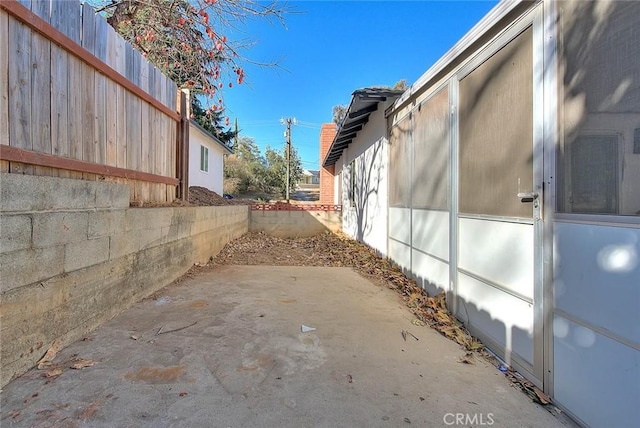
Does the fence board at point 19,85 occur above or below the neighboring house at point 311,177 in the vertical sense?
below

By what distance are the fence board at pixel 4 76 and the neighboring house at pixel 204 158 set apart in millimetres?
8545

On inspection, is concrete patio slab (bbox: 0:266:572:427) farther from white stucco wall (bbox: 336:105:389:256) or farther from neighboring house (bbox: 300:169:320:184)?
neighboring house (bbox: 300:169:320:184)

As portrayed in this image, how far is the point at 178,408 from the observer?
6.69ft

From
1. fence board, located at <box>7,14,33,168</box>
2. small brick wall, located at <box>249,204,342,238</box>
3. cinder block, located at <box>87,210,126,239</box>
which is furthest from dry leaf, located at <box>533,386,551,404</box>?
small brick wall, located at <box>249,204,342,238</box>

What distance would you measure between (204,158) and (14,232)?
11.8 meters

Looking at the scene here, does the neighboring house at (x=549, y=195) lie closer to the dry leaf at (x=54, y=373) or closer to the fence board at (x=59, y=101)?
the dry leaf at (x=54, y=373)

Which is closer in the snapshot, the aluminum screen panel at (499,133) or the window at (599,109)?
the window at (599,109)

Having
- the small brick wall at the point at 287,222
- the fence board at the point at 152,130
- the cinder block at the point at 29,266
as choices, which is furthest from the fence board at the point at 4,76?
the small brick wall at the point at 287,222

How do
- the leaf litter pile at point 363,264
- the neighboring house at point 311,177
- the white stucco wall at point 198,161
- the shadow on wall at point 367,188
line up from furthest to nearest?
1. the neighboring house at point 311,177
2. the white stucco wall at point 198,161
3. the shadow on wall at point 367,188
4. the leaf litter pile at point 363,264

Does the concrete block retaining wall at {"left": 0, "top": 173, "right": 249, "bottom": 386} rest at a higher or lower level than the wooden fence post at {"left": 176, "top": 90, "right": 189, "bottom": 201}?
lower

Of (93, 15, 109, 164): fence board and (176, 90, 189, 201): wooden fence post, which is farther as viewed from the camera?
(176, 90, 189, 201): wooden fence post

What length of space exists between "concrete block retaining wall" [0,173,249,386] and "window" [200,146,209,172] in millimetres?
9267

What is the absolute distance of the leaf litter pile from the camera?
116 inches
